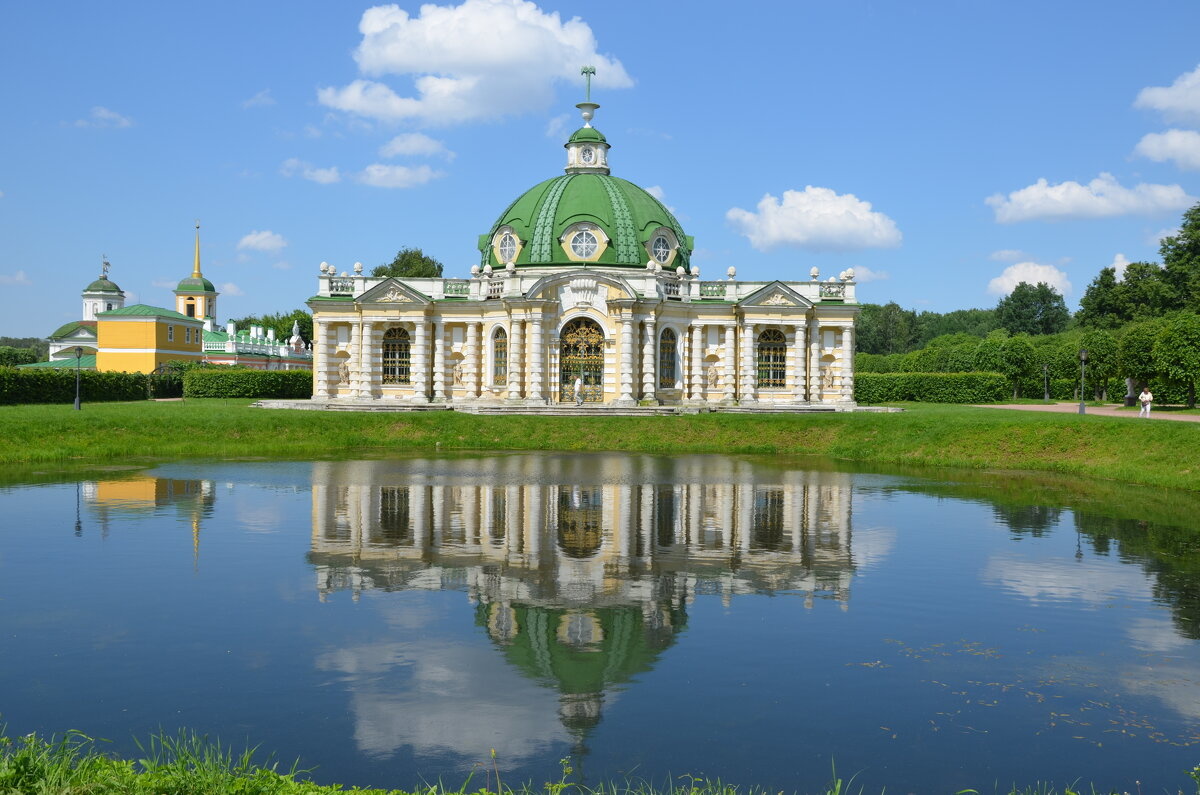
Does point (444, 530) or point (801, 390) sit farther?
point (801, 390)

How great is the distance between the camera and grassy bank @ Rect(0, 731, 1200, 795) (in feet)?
27.8

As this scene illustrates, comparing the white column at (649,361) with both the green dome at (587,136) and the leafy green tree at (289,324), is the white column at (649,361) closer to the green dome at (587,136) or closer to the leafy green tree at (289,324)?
the green dome at (587,136)

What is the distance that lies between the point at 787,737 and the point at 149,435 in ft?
118

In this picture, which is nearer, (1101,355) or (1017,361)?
(1101,355)

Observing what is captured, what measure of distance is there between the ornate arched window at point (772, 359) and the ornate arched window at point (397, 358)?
69.4 ft

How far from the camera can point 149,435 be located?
4103 centimetres

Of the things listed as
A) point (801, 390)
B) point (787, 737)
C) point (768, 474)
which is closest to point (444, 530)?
point (787, 737)

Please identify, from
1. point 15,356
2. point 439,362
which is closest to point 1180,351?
point 439,362

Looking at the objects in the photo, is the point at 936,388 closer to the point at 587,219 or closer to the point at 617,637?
the point at 587,219

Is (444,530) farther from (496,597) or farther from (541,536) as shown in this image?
(496,597)

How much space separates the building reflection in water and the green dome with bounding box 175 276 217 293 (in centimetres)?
10284

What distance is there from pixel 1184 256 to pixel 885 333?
6177 cm

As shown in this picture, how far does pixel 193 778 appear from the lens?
8727mm

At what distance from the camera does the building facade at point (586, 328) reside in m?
59.6
